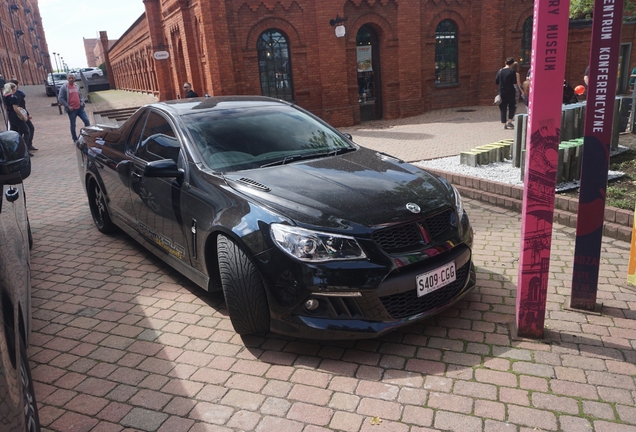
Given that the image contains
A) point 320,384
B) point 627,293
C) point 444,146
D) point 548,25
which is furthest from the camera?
point 444,146

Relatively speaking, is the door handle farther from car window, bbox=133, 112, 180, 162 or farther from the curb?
the curb

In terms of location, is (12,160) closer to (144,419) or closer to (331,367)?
(144,419)

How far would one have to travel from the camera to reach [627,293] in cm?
407

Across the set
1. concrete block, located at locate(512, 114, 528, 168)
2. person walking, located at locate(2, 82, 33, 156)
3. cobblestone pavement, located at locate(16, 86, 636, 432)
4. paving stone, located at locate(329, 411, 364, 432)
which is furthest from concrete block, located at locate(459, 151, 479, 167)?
person walking, located at locate(2, 82, 33, 156)

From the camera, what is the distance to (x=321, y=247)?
3164 millimetres

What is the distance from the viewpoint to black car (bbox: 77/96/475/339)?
10.4 feet

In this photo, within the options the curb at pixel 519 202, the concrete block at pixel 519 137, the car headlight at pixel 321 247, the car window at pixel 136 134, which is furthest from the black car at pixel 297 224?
the concrete block at pixel 519 137

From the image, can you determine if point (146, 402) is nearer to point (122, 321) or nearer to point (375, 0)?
point (122, 321)

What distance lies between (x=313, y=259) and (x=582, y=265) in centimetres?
200

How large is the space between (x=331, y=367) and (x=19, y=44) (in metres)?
81.9

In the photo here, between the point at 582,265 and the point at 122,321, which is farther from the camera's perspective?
the point at 122,321

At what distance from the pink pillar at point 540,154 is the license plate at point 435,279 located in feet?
1.49

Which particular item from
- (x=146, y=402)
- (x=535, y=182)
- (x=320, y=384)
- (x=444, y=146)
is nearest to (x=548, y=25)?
(x=535, y=182)

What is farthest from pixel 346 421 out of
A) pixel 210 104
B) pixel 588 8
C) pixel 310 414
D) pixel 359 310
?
pixel 588 8
